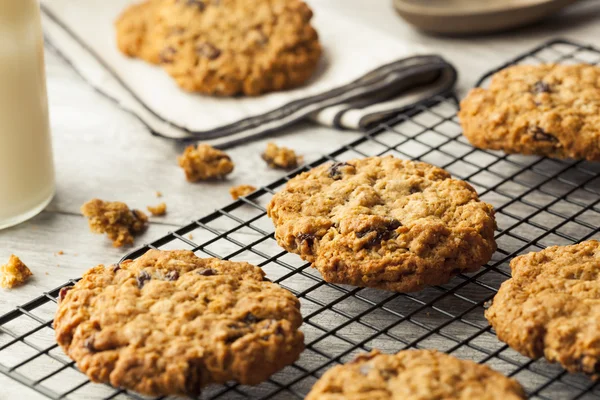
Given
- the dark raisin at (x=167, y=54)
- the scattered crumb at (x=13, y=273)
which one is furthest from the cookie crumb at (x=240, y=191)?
the dark raisin at (x=167, y=54)

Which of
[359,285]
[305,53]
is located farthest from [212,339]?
[305,53]

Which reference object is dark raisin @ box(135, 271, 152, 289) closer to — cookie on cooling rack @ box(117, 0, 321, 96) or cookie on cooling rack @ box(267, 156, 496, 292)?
cookie on cooling rack @ box(267, 156, 496, 292)

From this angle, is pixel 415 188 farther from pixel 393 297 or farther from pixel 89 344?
pixel 89 344

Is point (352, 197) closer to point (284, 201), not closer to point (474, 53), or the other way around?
point (284, 201)

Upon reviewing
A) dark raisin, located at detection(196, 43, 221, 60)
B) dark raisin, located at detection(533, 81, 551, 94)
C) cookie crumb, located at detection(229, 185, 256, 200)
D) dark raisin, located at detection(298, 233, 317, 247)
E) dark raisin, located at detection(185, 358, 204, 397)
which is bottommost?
cookie crumb, located at detection(229, 185, 256, 200)

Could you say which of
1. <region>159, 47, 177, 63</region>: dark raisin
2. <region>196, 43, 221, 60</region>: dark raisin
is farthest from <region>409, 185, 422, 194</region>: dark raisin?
<region>159, 47, 177, 63</region>: dark raisin

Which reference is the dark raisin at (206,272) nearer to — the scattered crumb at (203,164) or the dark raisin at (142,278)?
the dark raisin at (142,278)
